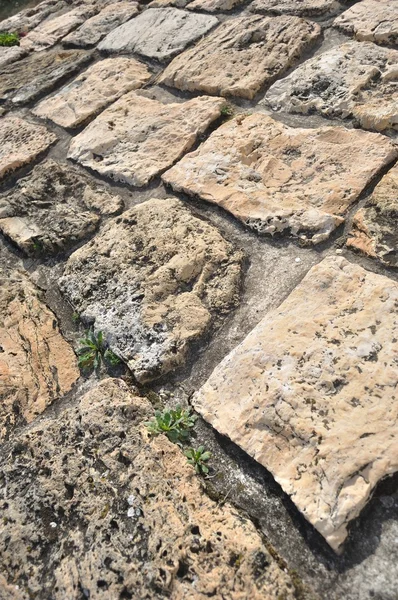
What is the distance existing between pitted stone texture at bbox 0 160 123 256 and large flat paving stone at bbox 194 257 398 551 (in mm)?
947

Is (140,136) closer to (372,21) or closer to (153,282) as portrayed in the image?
(153,282)

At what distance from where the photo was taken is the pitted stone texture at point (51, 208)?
2.03 metres

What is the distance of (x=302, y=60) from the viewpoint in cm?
232

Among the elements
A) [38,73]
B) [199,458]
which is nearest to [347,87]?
[199,458]

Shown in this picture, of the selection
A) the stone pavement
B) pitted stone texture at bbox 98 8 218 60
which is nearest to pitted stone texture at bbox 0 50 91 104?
pitted stone texture at bbox 98 8 218 60

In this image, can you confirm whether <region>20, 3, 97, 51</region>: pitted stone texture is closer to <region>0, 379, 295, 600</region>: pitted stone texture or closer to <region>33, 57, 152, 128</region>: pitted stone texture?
<region>33, 57, 152, 128</region>: pitted stone texture

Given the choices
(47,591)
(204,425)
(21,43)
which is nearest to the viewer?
(47,591)

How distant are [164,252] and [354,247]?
0.65 meters

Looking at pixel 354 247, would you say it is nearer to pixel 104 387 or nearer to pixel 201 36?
pixel 104 387

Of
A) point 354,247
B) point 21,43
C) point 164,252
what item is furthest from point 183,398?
point 21,43

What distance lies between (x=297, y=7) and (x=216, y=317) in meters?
1.92

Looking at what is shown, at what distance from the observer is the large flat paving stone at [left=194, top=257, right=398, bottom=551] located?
1.13 m

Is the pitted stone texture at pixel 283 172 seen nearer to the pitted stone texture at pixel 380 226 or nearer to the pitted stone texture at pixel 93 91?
the pitted stone texture at pixel 380 226

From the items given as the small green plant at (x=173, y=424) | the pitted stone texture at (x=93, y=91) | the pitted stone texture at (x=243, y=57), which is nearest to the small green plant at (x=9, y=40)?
the pitted stone texture at (x=93, y=91)
